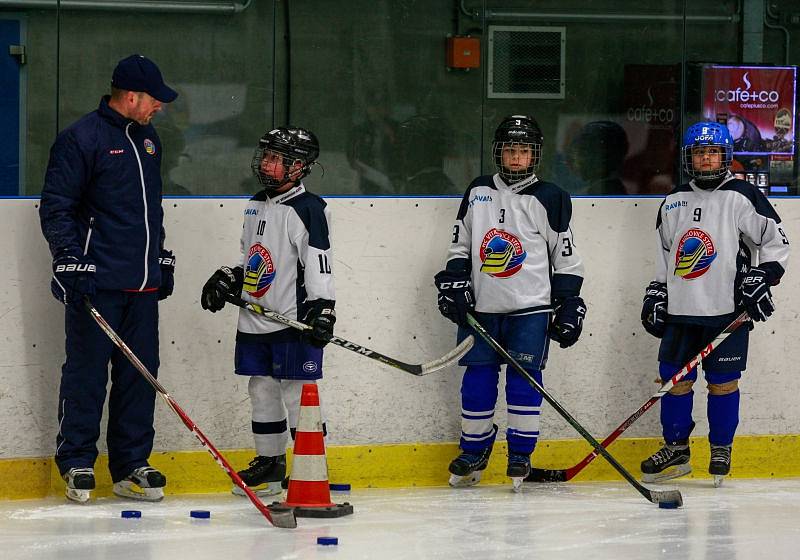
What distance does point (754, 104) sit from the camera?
6250 millimetres

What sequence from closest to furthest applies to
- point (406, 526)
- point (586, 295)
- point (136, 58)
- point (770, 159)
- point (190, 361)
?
point (406, 526)
point (136, 58)
point (190, 361)
point (586, 295)
point (770, 159)

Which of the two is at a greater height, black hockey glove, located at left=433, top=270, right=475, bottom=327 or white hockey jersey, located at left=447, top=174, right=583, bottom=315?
white hockey jersey, located at left=447, top=174, right=583, bottom=315

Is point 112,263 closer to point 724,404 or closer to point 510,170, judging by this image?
point 510,170

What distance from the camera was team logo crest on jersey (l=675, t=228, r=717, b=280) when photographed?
5.54m

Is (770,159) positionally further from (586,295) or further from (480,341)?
(480,341)

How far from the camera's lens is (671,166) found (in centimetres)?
618

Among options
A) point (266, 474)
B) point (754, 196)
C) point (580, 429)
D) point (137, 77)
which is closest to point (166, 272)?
point (137, 77)

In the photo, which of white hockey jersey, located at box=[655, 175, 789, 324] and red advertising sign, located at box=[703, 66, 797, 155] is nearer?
white hockey jersey, located at box=[655, 175, 789, 324]

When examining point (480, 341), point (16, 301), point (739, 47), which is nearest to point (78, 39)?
point (16, 301)

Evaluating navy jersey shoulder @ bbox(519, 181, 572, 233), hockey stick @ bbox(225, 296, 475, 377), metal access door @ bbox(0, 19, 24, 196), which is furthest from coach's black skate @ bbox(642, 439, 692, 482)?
metal access door @ bbox(0, 19, 24, 196)

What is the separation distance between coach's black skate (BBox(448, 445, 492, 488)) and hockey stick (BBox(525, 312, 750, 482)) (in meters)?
0.22

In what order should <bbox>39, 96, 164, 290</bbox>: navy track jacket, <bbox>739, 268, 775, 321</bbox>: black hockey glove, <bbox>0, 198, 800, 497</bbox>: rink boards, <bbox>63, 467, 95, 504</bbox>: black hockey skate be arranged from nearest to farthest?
1. <bbox>39, 96, 164, 290</bbox>: navy track jacket
2. <bbox>63, 467, 95, 504</bbox>: black hockey skate
3. <bbox>0, 198, 800, 497</bbox>: rink boards
4. <bbox>739, 268, 775, 321</bbox>: black hockey glove

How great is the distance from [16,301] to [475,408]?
1682mm

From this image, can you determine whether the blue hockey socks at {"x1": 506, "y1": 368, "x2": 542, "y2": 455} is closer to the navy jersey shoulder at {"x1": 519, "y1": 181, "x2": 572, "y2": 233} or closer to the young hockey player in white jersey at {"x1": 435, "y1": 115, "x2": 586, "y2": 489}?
the young hockey player in white jersey at {"x1": 435, "y1": 115, "x2": 586, "y2": 489}
